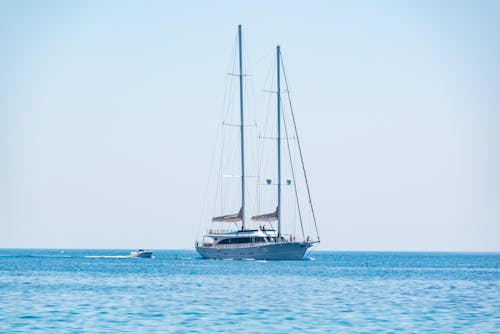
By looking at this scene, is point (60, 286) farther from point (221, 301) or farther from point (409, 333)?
point (409, 333)

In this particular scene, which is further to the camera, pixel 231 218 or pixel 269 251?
pixel 231 218

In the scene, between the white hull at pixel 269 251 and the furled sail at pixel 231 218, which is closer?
the white hull at pixel 269 251

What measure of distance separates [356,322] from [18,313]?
1702cm

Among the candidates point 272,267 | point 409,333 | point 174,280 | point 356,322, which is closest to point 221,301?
point 356,322

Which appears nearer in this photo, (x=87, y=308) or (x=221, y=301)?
(x=87, y=308)

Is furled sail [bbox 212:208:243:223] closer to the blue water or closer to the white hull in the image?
the white hull

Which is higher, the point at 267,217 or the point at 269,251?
the point at 267,217

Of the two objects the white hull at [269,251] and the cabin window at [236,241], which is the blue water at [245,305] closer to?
the white hull at [269,251]

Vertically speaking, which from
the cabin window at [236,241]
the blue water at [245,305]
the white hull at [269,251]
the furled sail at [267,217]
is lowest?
the blue water at [245,305]

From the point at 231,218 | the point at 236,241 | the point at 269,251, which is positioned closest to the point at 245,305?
the point at 269,251

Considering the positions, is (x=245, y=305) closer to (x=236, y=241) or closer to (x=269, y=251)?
(x=269, y=251)

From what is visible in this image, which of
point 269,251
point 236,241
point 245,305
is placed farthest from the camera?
point 236,241

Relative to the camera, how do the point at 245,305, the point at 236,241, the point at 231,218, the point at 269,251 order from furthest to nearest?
1. the point at 231,218
2. the point at 236,241
3. the point at 269,251
4. the point at 245,305

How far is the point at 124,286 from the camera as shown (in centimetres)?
7269
